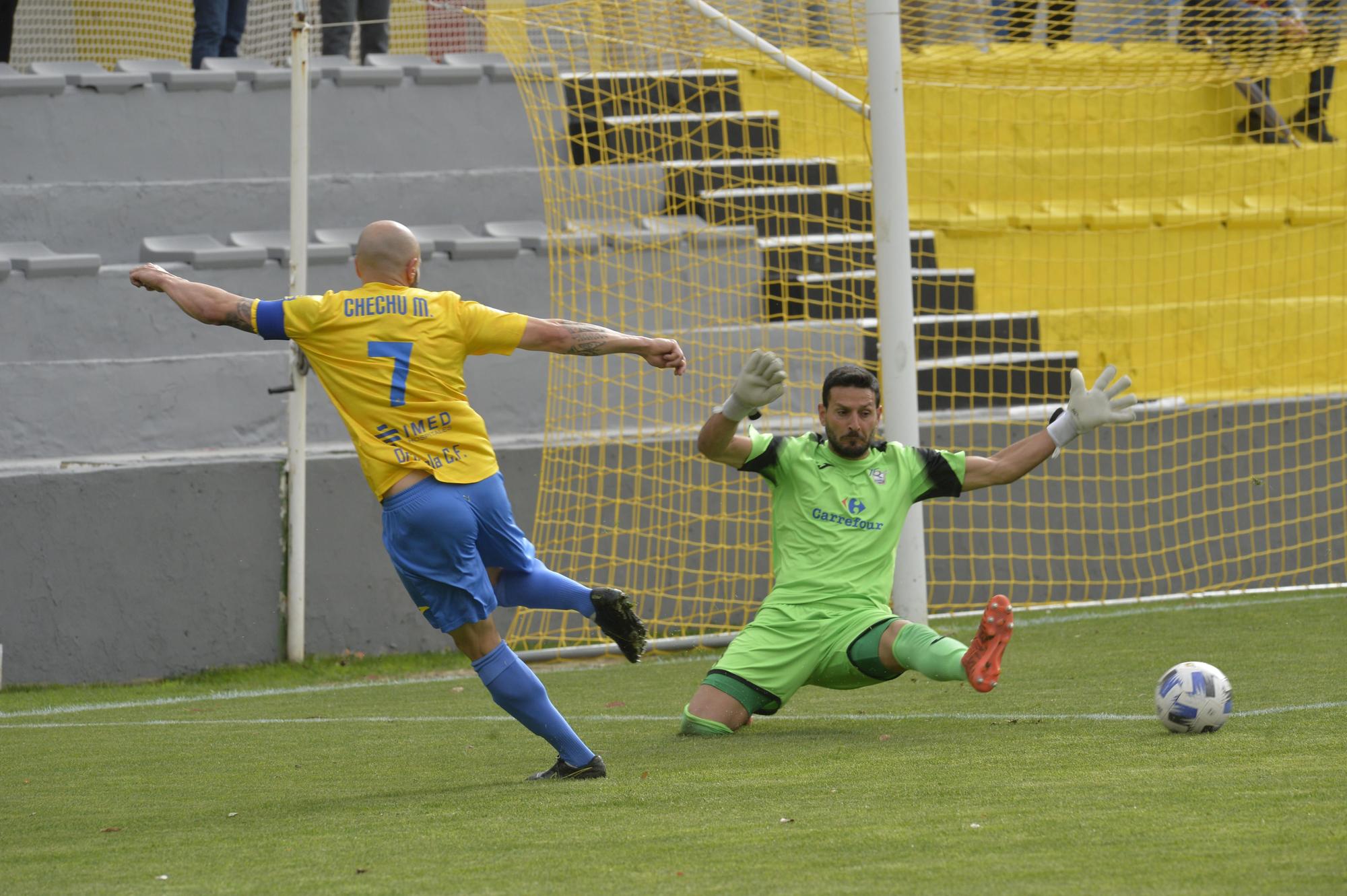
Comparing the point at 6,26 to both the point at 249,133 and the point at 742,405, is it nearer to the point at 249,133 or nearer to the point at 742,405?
the point at 249,133

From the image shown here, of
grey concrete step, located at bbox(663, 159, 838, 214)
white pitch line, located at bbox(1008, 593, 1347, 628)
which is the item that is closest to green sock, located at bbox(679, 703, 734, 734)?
white pitch line, located at bbox(1008, 593, 1347, 628)

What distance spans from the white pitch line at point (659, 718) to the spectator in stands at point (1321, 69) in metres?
6.23

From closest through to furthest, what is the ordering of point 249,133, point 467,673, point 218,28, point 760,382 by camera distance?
1. point 760,382
2. point 467,673
3. point 249,133
4. point 218,28

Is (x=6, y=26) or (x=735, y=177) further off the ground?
(x=6, y=26)

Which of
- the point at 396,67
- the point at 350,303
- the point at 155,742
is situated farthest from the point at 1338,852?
the point at 396,67

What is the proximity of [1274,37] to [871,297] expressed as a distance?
292 cm

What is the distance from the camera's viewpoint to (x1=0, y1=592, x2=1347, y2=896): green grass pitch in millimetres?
3457

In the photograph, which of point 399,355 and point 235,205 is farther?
point 235,205

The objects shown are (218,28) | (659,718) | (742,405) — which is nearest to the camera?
(742,405)

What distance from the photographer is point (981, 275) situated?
11.9m

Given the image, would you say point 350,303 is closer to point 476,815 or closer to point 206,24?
point 476,815

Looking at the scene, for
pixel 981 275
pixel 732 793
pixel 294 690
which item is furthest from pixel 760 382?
pixel 981 275

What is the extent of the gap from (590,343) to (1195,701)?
2.00m

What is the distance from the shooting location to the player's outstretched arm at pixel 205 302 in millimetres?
4812
